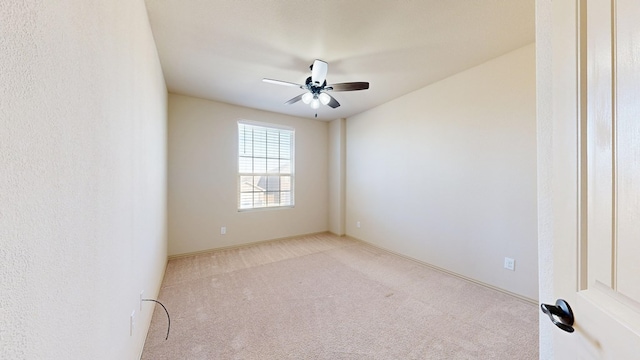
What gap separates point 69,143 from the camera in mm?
723

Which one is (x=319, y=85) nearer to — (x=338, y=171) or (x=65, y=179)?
(x=65, y=179)

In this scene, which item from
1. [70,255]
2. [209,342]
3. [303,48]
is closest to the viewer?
[70,255]

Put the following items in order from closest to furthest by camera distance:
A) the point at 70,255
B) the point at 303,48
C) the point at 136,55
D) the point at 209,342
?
the point at 70,255 < the point at 136,55 < the point at 209,342 < the point at 303,48

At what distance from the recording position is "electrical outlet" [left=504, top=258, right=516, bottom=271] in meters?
2.38

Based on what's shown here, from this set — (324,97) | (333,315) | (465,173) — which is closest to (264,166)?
(324,97)

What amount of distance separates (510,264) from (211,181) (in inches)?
168

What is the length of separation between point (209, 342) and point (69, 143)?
66.6 inches

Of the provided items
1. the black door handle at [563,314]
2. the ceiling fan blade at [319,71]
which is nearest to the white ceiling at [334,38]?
the ceiling fan blade at [319,71]

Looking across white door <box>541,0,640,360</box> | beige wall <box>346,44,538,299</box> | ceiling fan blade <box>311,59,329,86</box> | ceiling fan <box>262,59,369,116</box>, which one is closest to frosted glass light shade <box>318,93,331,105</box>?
ceiling fan <box>262,59,369,116</box>

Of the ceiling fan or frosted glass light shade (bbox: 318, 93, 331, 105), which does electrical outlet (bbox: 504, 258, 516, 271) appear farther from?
frosted glass light shade (bbox: 318, 93, 331, 105)

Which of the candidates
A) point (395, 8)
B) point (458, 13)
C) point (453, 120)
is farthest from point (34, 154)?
point (453, 120)

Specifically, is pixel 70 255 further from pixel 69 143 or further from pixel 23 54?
pixel 23 54

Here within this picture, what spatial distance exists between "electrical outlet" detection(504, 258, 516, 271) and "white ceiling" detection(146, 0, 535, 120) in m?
2.21

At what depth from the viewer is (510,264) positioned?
7.91ft
